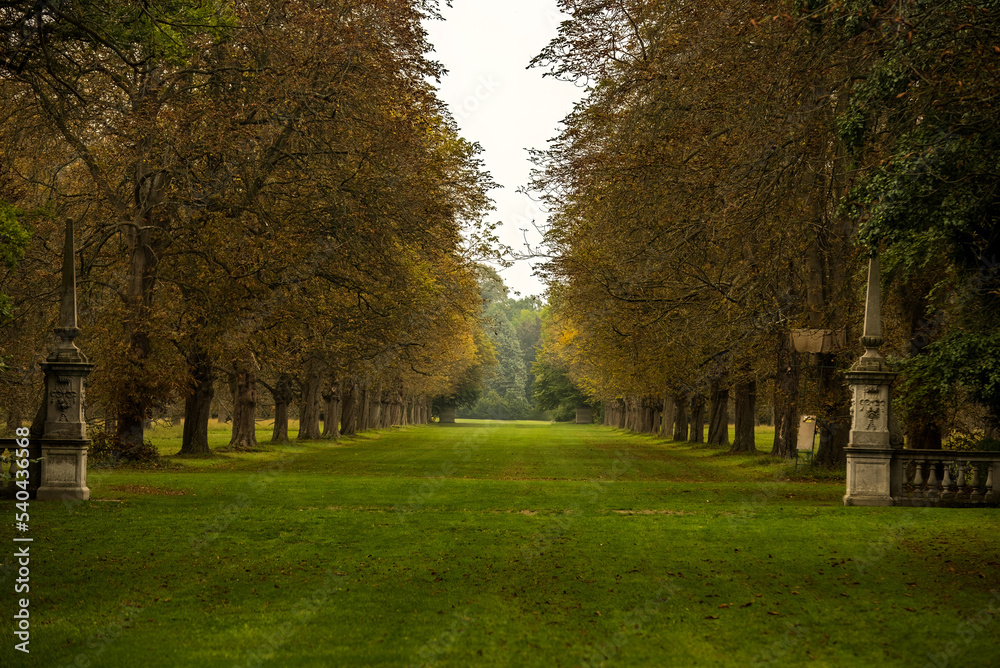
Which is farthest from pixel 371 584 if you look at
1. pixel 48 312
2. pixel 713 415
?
pixel 713 415

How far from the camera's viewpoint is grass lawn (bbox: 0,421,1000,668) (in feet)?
29.9

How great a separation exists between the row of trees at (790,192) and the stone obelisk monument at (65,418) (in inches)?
474

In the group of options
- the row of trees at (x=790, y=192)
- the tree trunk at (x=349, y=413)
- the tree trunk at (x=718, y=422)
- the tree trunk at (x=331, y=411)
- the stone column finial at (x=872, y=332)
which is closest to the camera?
the row of trees at (x=790, y=192)

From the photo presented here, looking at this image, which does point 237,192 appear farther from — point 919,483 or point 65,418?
point 919,483

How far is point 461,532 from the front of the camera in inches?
619

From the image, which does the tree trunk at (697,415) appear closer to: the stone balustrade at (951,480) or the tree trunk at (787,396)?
the tree trunk at (787,396)

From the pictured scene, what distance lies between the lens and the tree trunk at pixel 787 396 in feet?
98.3

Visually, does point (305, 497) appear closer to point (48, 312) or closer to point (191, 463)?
point (191, 463)

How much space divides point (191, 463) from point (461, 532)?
17683 millimetres

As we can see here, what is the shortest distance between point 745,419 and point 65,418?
29807 millimetres

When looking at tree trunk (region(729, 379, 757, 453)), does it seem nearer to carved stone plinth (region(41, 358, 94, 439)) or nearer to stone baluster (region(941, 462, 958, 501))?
stone baluster (region(941, 462, 958, 501))

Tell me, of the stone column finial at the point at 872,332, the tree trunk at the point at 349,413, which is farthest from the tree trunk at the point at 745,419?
the tree trunk at the point at 349,413

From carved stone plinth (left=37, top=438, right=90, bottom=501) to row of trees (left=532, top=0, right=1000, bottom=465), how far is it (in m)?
12.6

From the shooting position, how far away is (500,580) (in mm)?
12039
